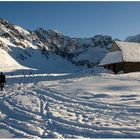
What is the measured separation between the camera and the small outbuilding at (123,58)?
5009cm

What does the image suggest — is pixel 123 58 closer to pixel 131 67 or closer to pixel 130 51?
pixel 131 67

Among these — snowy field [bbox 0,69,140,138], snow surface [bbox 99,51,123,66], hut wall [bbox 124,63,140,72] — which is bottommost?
snowy field [bbox 0,69,140,138]

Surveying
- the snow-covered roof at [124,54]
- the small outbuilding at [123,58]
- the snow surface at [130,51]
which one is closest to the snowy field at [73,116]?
the small outbuilding at [123,58]

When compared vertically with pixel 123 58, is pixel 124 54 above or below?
above

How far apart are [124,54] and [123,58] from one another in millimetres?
1481

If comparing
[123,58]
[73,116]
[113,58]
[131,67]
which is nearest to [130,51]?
[113,58]

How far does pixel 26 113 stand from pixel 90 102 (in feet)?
13.2

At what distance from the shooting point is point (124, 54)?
167ft

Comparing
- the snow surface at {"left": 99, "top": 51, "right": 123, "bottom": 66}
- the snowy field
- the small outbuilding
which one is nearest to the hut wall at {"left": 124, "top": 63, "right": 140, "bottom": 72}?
the small outbuilding

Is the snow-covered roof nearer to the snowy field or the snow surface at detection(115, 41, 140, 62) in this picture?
the snow surface at detection(115, 41, 140, 62)

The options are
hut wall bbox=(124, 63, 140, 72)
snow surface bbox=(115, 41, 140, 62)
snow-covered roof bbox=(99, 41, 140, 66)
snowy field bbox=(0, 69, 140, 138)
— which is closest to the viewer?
snowy field bbox=(0, 69, 140, 138)

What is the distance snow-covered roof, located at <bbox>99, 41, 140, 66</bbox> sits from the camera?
5031 cm

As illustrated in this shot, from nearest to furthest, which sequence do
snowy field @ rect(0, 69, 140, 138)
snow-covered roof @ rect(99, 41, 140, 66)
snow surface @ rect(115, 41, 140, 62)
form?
snowy field @ rect(0, 69, 140, 138) → snow-covered roof @ rect(99, 41, 140, 66) → snow surface @ rect(115, 41, 140, 62)

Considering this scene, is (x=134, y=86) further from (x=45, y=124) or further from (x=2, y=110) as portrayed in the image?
(x=45, y=124)
